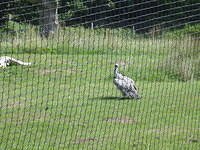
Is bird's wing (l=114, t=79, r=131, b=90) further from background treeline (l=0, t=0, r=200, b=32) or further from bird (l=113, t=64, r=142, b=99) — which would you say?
background treeline (l=0, t=0, r=200, b=32)

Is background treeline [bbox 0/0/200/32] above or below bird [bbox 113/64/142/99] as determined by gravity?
above

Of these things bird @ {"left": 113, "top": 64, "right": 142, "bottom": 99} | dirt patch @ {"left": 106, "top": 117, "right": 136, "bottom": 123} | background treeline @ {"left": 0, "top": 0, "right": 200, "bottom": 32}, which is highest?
background treeline @ {"left": 0, "top": 0, "right": 200, "bottom": 32}

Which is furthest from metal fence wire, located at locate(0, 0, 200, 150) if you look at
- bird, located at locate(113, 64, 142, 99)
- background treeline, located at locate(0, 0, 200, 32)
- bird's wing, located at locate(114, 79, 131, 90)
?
→ bird's wing, located at locate(114, 79, 131, 90)

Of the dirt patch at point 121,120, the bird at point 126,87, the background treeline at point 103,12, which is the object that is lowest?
the dirt patch at point 121,120

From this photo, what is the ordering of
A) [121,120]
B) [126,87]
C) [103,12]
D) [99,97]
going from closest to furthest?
[103,12], [121,120], [99,97], [126,87]

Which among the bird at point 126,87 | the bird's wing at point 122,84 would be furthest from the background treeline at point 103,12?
the bird's wing at point 122,84

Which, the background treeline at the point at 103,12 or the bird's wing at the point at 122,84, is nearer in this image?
the background treeline at the point at 103,12

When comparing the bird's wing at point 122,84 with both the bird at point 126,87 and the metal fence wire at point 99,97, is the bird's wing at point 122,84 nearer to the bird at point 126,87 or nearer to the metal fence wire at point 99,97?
the bird at point 126,87

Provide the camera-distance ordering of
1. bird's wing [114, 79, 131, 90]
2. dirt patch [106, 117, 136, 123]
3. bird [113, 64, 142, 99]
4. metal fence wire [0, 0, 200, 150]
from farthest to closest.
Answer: bird's wing [114, 79, 131, 90] → bird [113, 64, 142, 99] → dirt patch [106, 117, 136, 123] → metal fence wire [0, 0, 200, 150]

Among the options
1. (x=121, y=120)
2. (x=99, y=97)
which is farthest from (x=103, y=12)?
(x=99, y=97)

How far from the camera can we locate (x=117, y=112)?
11.8 metres

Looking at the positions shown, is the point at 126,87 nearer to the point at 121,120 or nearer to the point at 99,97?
the point at 99,97

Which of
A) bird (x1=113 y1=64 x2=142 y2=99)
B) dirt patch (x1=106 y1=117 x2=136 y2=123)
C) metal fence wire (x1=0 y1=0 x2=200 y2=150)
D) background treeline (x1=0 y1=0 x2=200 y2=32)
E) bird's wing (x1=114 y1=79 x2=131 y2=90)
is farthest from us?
bird's wing (x1=114 y1=79 x2=131 y2=90)

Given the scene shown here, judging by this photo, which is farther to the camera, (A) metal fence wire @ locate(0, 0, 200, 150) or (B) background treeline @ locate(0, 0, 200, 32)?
(A) metal fence wire @ locate(0, 0, 200, 150)
